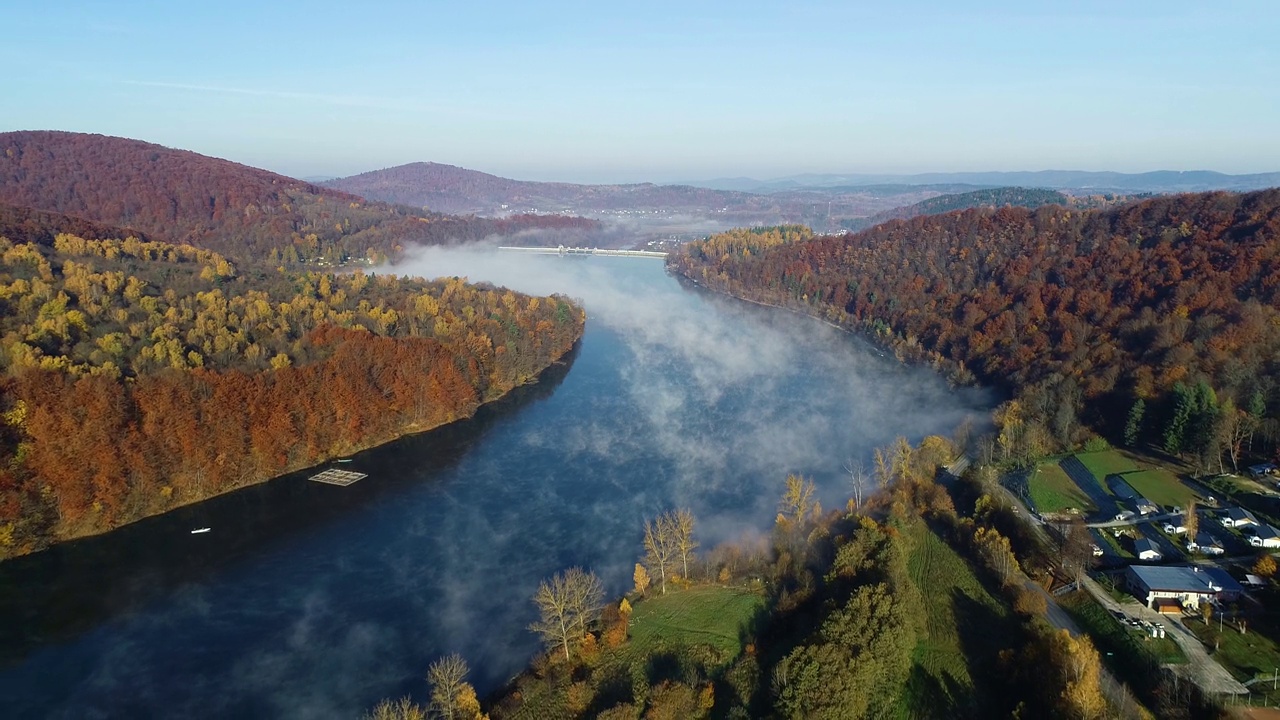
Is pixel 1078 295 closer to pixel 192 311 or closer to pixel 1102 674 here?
pixel 1102 674

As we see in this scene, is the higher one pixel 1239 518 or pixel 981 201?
pixel 981 201

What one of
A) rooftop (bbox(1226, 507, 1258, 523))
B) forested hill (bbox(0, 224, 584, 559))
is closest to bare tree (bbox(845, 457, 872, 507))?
rooftop (bbox(1226, 507, 1258, 523))

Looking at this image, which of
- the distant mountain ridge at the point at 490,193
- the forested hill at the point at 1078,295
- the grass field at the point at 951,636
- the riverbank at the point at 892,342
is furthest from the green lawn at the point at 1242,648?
the distant mountain ridge at the point at 490,193

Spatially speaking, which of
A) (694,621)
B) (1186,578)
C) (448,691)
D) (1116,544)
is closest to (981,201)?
(1116,544)

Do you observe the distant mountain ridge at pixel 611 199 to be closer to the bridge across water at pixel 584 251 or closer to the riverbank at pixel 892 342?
the bridge across water at pixel 584 251

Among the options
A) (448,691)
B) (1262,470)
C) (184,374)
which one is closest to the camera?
(448,691)

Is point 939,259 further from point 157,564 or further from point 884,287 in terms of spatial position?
point 157,564

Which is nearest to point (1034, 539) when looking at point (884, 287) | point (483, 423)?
point (483, 423)
